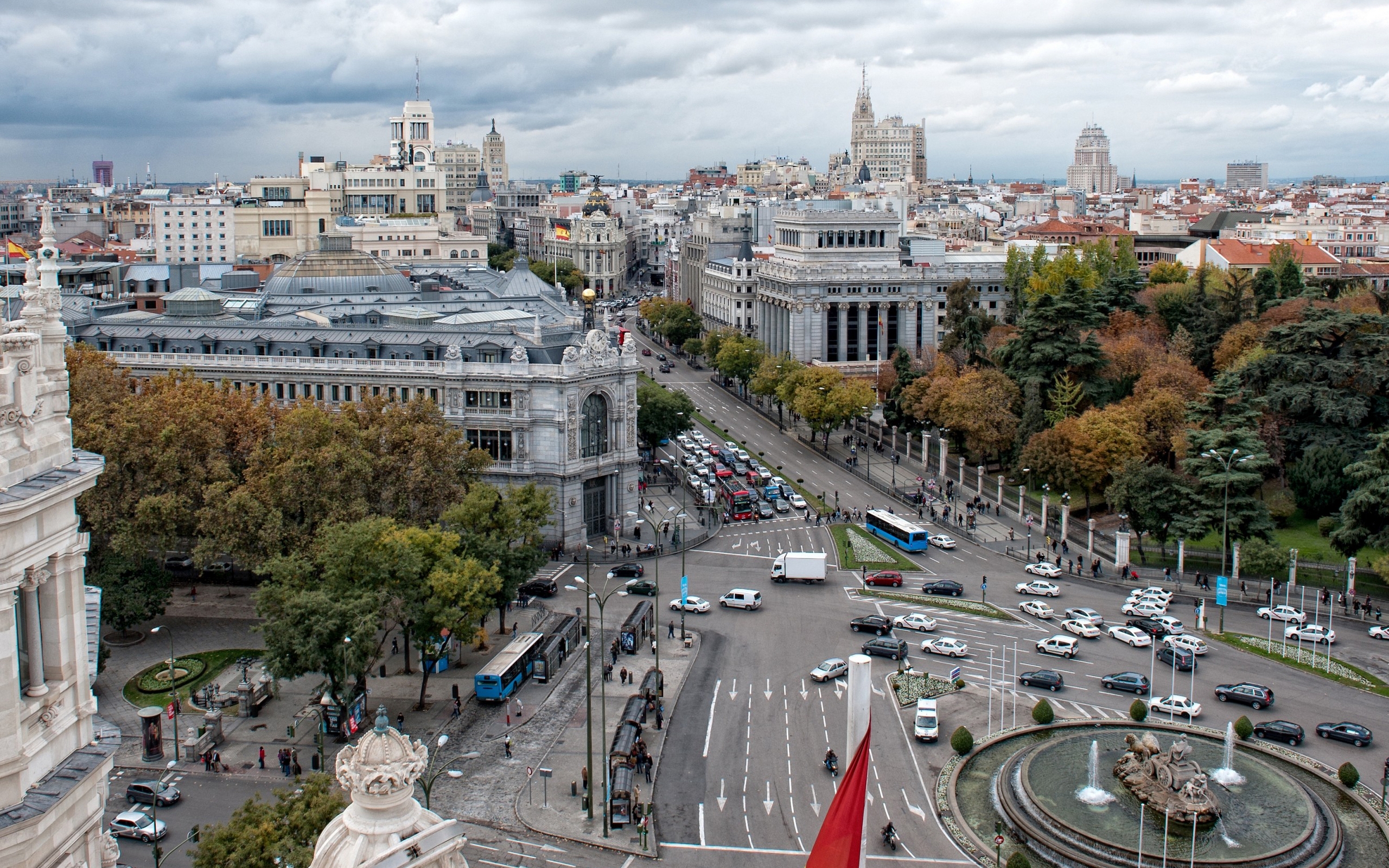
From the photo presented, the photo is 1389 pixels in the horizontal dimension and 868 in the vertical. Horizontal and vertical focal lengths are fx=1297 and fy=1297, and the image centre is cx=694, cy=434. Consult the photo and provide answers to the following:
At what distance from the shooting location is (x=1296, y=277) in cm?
12625

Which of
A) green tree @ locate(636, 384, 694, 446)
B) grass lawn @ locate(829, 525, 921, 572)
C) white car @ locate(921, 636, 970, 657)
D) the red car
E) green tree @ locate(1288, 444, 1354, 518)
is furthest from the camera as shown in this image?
green tree @ locate(636, 384, 694, 446)

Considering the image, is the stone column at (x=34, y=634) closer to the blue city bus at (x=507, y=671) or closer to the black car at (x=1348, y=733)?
the blue city bus at (x=507, y=671)

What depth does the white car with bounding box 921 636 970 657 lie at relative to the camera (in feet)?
211

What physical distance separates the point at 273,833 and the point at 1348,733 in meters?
42.9

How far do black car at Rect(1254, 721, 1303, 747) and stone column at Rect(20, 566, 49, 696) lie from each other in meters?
50.3

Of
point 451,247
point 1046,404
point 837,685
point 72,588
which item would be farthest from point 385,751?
point 451,247

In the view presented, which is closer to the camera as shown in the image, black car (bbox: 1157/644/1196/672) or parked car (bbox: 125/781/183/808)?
parked car (bbox: 125/781/183/808)

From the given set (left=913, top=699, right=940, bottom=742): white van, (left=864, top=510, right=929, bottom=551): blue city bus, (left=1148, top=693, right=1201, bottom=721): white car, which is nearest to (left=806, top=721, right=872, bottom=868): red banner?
(left=913, top=699, right=940, bottom=742): white van

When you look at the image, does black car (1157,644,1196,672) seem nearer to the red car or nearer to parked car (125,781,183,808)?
the red car

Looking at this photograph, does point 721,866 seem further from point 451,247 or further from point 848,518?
point 451,247

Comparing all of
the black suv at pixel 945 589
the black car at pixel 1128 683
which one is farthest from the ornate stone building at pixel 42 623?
the black suv at pixel 945 589

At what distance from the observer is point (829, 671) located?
61500 millimetres

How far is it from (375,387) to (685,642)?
32775 mm

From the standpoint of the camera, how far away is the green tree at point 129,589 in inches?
2495
